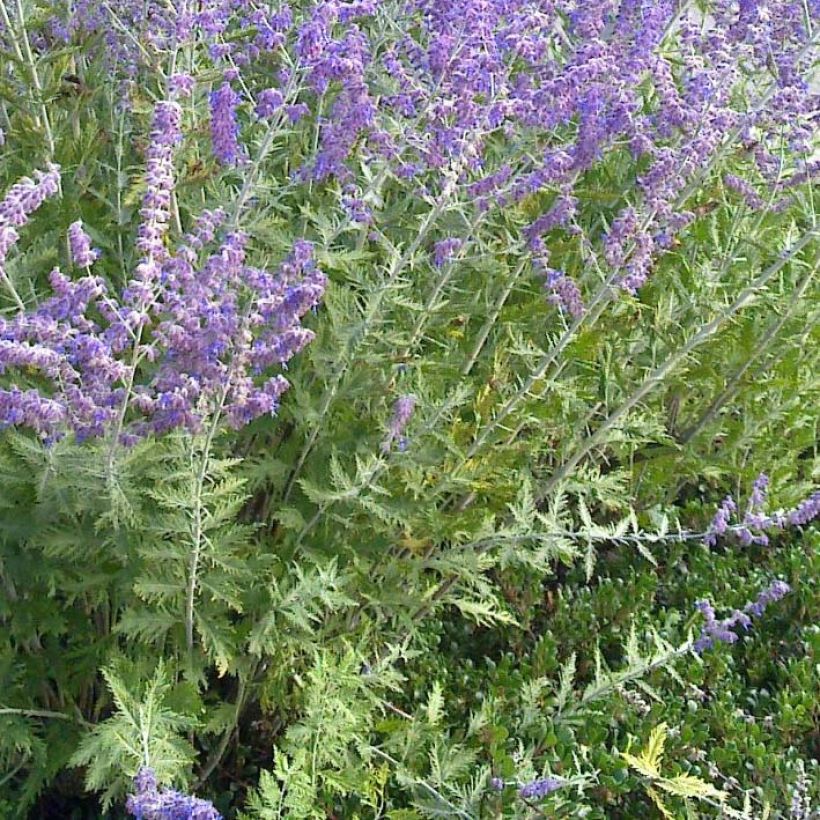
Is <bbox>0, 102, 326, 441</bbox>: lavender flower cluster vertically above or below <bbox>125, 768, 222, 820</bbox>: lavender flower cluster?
above

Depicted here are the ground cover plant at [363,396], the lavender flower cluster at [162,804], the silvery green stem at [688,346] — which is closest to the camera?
the lavender flower cluster at [162,804]

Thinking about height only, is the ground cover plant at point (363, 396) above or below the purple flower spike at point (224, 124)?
below

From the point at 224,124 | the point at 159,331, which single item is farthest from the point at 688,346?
the point at 159,331

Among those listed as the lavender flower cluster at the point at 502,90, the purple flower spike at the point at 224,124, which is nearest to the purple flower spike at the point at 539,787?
the lavender flower cluster at the point at 502,90

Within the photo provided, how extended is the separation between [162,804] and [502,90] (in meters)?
1.71

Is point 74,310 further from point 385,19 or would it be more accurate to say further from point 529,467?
point 529,467

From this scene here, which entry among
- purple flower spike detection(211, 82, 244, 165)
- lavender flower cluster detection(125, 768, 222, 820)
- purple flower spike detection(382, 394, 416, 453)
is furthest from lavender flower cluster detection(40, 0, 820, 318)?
lavender flower cluster detection(125, 768, 222, 820)

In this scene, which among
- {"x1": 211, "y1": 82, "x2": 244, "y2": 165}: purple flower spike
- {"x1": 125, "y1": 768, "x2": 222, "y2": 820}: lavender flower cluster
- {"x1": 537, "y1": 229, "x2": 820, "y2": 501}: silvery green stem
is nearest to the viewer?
{"x1": 125, "y1": 768, "x2": 222, "y2": 820}: lavender flower cluster

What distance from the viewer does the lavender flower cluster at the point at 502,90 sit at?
243 centimetres

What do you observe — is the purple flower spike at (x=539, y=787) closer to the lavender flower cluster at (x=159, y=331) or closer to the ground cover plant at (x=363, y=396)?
the ground cover plant at (x=363, y=396)

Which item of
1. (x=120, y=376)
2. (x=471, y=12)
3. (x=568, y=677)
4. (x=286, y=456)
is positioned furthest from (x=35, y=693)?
(x=471, y=12)

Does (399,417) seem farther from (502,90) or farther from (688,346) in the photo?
(688,346)

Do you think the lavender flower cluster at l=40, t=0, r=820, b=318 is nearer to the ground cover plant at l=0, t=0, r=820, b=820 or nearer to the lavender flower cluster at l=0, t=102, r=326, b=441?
the ground cover plant at l=0, t=0, r=820, b=820

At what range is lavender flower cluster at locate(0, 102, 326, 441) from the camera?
182cm
